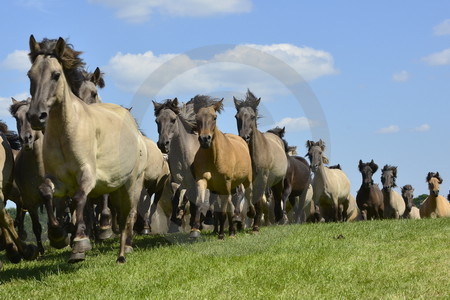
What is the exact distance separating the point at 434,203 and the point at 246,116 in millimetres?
14872

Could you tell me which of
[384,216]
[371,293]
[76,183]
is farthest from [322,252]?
[384,216]

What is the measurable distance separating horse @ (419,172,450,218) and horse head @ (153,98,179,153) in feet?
51.1

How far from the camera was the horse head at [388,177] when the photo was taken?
2881 cm

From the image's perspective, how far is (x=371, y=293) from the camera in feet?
24.5

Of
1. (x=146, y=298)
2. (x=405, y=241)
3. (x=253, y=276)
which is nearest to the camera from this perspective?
(x=146, y=298)

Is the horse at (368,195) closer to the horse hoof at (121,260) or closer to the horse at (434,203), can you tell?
the horse at (434,203)

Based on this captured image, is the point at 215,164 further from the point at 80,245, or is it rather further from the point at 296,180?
the point at 296,180

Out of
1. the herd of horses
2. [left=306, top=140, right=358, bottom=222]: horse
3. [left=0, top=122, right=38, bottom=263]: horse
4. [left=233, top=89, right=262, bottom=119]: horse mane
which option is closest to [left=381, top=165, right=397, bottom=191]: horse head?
[left=306, top=140, right=358, bottom=222]: horse

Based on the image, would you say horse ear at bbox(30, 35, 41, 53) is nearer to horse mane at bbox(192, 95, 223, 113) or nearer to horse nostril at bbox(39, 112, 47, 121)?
horse nostril at bbox(39, 112, 47, 121)

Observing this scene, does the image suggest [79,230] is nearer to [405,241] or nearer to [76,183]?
[76,183]

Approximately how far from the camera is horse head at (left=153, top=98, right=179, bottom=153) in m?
15.0

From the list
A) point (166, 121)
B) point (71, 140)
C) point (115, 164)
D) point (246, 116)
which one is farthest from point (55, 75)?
point (246, 116)

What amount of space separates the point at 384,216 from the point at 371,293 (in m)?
22.2

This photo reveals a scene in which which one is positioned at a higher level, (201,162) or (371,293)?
(201,162)
